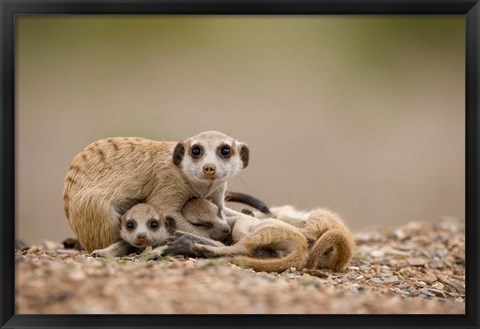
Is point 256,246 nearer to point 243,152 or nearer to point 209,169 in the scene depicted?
point 209,169

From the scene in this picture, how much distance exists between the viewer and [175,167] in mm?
7711

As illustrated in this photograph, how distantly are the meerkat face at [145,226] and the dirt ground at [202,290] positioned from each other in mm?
300

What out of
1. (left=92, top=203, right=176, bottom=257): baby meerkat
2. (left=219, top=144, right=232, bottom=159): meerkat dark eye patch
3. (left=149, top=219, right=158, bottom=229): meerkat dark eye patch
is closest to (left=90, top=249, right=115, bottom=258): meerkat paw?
(left=92, top=203, right=176, bottom=257): baby meerkat

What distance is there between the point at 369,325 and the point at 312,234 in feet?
9.46

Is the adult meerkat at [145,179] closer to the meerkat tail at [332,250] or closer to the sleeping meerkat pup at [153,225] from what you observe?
the sleeping meerkat pup at [153,225]

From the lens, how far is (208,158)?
24.2 ft

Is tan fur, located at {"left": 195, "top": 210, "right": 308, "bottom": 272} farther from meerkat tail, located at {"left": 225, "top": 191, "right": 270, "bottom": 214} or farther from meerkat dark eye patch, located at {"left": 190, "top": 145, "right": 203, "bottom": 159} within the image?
meerkat tail, located at {"left": 225, "top": 191, "right": 270, "bottom": 214}

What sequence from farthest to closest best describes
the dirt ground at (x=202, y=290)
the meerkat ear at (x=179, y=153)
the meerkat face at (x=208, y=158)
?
the meerkat ear at (x=179, y=153), the meerkat face at (x=208, y=158), the dirt ground at (x=202, y=290)

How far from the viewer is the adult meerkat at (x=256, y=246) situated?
6.89m

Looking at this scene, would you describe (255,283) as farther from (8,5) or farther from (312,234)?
(8,5)

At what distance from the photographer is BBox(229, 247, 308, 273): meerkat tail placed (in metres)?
6.75

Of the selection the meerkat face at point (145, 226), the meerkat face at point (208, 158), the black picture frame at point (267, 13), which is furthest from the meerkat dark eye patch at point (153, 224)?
the black picture frame at point (267, 13)

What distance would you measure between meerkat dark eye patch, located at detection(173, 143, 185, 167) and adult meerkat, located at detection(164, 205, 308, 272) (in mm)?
575

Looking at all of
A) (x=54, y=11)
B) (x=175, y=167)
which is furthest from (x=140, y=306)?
(x=175, y=167)
